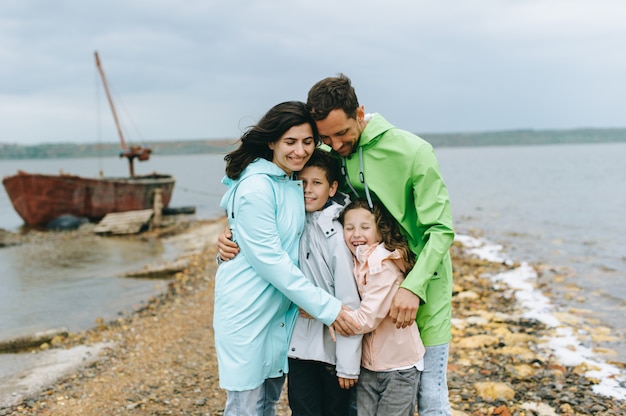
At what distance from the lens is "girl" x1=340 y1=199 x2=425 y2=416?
2.92m

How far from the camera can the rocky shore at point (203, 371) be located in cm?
545

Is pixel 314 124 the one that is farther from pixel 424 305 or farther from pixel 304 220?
pixel 424 305

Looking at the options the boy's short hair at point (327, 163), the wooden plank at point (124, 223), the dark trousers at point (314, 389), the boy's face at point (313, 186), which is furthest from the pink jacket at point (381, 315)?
the wooden plank at point (124, 223)

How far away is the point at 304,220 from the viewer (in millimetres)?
3098

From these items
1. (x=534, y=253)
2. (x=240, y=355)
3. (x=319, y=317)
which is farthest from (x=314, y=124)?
(x=534, y=253)

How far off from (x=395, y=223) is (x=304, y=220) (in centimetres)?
53

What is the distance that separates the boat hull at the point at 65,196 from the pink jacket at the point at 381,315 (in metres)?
23.8

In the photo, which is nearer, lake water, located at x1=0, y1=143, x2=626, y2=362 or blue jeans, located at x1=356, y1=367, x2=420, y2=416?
blue jeans, located at x1=356, y1=367, x2=420, y2=416

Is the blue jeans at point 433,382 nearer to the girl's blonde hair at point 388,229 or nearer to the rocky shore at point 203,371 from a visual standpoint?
the girl's blonde hair at point 388,229

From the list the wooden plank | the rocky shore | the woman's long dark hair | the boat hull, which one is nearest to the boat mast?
the boat hull

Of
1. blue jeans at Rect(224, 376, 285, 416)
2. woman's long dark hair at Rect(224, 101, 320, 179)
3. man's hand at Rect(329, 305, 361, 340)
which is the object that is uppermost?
woman's long dark hair at Rect(224, 101, 320, 179)

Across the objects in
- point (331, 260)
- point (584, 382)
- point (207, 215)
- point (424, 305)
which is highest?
point (331, 260)

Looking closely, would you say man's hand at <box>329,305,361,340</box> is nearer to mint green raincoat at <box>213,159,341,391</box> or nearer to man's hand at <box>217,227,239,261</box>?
mint green raincoat at <box>213,159,341,391</box>

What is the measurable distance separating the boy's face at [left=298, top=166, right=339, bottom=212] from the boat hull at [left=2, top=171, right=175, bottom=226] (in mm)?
23449
